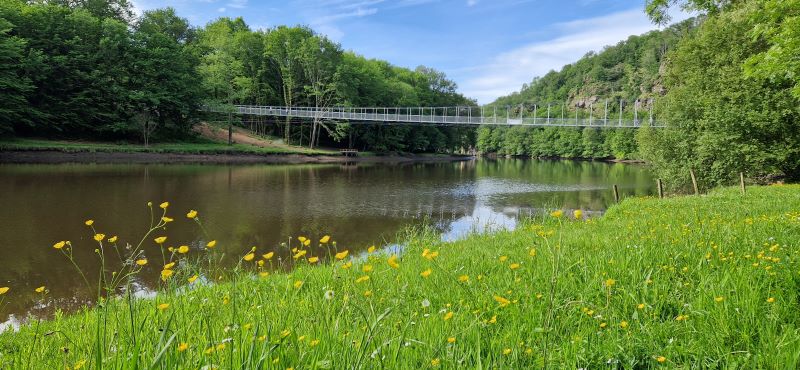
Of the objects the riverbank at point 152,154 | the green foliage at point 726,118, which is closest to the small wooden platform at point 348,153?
the riverbank at point 152,154

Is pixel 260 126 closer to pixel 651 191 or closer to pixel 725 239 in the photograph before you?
pixel 651 191

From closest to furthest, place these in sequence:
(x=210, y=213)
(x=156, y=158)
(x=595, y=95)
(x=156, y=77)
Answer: (x=210, y=213) → (x=156, y=158) → (x=156, y=77) → (x=595, y=95)

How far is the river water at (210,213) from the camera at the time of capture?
7926mm

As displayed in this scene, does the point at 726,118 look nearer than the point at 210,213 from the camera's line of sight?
No

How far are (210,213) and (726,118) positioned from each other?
19749 millimetres

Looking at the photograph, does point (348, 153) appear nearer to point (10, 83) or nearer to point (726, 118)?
point (10, 83)

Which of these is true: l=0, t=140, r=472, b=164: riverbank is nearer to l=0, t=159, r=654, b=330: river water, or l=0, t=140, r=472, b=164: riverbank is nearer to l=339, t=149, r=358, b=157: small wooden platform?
l=339, t=149, r=358, b=157: small wooden platform

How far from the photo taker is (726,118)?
18.4 m

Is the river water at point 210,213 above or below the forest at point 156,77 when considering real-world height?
below

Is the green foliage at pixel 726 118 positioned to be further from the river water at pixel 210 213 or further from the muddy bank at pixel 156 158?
the muddy bank at pixel 156 158

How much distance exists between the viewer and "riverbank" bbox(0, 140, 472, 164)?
32406 mm

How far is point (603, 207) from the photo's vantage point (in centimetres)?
1948

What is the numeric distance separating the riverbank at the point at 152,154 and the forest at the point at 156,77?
9.37 feet

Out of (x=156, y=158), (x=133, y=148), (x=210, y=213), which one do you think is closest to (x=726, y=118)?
(x=210, y=213)
